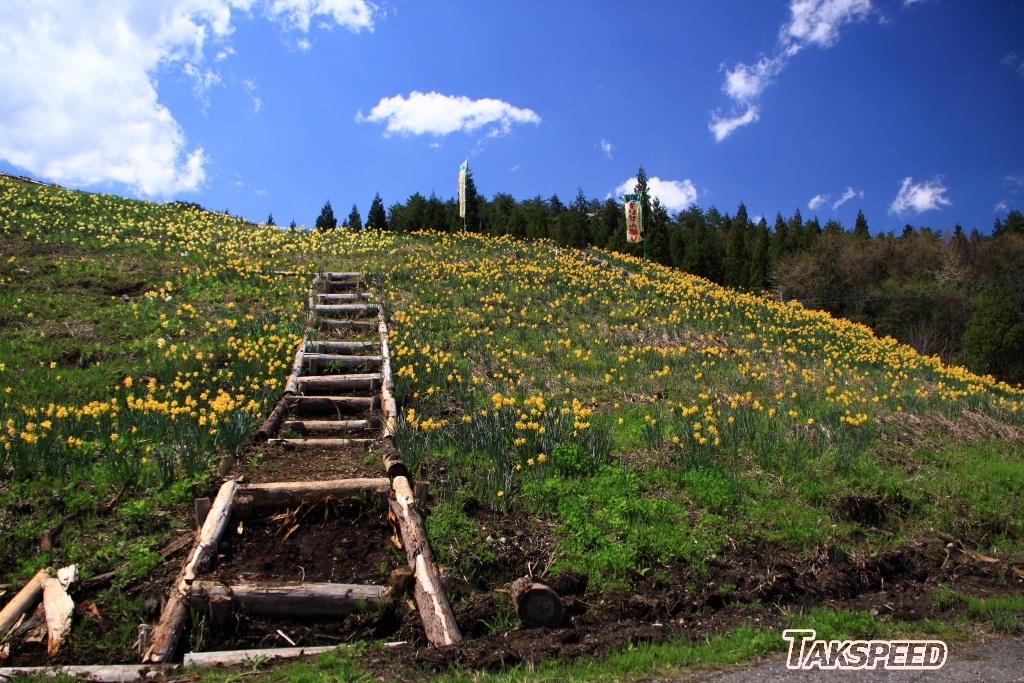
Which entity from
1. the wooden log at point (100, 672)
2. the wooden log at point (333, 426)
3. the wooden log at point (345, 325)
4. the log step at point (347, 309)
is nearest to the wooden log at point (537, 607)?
the wooden log at point (100, 672)

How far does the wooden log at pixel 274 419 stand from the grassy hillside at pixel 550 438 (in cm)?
22

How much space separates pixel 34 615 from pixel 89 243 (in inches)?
555

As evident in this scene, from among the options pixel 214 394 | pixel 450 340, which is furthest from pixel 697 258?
pixel 214 394

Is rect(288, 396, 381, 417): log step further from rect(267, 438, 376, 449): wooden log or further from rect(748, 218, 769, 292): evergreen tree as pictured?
rect(748, 218, 769, 292): evergreen tree

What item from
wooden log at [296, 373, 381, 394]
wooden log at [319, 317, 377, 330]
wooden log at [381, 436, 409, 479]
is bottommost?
wooden log at [381, 436, 409, 479]

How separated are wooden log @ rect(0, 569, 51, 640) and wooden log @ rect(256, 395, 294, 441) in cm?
238

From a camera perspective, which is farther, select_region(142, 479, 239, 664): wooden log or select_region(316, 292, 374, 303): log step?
select_region(316, 292, 374, 303): log step

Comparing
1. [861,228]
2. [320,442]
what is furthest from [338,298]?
[861,228]

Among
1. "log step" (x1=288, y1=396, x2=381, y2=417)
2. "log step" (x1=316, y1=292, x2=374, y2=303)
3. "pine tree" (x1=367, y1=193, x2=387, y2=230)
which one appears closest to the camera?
"log step" (x1=288, y1=396, x2=381, y2=417)

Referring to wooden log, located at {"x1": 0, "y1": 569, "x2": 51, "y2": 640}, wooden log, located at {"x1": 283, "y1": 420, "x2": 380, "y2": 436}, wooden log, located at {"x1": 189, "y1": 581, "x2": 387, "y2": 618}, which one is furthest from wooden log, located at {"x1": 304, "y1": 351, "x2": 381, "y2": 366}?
wooden log, located at {"x1": 189, "y1": 581, "x2": 387, "y2": 618}

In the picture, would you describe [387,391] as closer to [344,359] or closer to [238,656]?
[344,359]

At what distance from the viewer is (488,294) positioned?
14.2m

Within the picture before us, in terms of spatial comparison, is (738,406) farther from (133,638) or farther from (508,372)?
(133,638)

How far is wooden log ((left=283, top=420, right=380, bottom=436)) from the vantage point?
22.4ft
